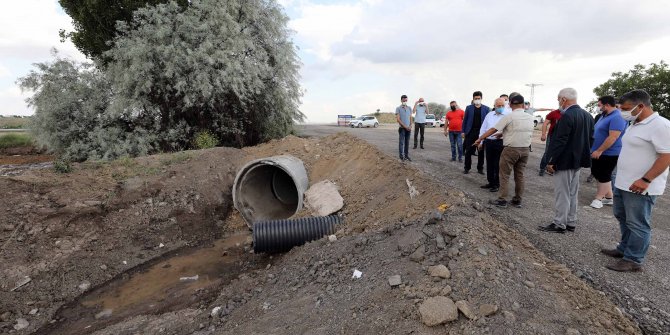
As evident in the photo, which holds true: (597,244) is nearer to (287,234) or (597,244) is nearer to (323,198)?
(287,234)

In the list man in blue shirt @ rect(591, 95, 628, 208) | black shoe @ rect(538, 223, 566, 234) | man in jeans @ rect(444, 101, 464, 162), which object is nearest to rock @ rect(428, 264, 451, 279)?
black shoe @ rect(538, 223, 566, 234)

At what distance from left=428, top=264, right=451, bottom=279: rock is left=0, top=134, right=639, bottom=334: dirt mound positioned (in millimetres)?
34

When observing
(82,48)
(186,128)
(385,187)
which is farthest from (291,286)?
(82,48)

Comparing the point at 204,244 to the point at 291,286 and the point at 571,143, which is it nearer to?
the point at 291,286

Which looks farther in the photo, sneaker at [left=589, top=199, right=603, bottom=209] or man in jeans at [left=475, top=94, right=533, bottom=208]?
sneaker at [left=589, top=199, right=603, bottom=209]

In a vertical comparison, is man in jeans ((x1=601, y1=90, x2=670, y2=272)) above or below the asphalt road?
above

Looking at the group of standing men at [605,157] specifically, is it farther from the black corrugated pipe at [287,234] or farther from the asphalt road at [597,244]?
the black corrugated pipe at [287,234]

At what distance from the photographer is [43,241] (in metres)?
5.65

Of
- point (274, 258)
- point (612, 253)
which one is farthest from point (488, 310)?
point (274, 258)

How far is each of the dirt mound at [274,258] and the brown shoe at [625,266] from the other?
2.52 feet

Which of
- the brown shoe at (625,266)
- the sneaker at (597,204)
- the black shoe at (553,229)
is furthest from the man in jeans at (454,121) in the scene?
Answer: the brown shoe at (625,266)

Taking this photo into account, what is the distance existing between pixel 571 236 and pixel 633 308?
1.61 meters

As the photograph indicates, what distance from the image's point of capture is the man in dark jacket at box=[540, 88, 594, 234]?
4.37 m

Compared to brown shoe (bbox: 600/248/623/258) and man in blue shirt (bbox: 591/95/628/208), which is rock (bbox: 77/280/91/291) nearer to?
brown shoe (bbox: 600/248/623/258)
